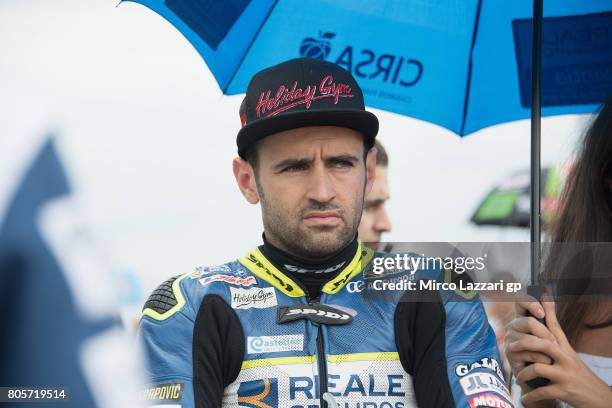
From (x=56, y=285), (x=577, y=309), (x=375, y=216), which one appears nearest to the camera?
(x=56, y=285)

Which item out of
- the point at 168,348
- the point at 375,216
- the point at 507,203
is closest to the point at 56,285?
the point at 168,348

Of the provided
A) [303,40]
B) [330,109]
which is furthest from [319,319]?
[303,40]

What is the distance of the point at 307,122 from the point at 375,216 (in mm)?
786

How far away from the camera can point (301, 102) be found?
1.84 metres

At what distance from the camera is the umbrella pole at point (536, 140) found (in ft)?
6.62

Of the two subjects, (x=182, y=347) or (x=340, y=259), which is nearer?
(x=182, y=347)

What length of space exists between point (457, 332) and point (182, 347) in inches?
22.8

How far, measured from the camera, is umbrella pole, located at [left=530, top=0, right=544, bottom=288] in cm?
202

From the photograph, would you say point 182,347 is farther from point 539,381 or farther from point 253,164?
point 539,381

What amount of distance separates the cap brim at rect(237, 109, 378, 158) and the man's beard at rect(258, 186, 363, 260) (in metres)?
0.12

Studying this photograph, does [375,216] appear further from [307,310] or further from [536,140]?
[307,310]

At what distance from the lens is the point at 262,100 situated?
1863 millimetres

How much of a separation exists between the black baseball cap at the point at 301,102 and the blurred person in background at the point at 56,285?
2.72 ft

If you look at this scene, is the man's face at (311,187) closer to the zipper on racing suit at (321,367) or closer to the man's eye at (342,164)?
the man's eye at (342,164)
